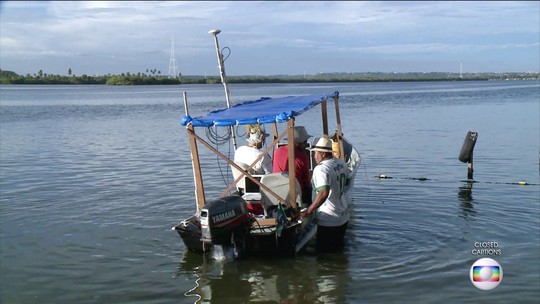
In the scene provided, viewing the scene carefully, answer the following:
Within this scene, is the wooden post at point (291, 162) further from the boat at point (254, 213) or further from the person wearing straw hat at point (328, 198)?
the person wearing straw hat at point (328, 198)

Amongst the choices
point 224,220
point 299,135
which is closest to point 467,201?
point 299,135

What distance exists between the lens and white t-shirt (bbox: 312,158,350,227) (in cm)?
855

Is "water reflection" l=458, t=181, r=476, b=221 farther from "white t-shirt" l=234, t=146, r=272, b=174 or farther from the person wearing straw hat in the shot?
"white t-shirt" l=234, t=146, r=272, b=174

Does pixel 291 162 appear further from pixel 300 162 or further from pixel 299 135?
pixel 300 162

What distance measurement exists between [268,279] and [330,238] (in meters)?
1.28

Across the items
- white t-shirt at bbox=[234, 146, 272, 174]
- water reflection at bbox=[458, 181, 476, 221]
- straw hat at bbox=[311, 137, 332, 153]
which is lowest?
water reflection at bbox=[458, 181, 476, 221]

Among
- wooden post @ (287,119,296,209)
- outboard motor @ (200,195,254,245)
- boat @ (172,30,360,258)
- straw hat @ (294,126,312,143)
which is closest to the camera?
outboard motor @ (200,195,254,245)

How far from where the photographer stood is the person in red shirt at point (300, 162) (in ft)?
32.3

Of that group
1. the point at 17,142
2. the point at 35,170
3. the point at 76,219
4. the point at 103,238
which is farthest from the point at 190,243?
the point at 17,142

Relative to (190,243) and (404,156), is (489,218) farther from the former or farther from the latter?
(404,156)

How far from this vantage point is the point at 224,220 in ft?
28.1

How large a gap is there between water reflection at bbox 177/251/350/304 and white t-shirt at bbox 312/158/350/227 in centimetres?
75

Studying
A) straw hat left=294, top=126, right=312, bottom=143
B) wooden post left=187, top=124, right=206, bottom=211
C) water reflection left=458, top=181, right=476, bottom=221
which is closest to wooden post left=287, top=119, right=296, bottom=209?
straw hat left=294, top=126, right=312, bottom=143

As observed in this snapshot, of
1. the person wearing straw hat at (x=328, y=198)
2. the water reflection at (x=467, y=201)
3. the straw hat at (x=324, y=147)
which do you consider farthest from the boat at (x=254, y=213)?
the water reflection at (x=467, y=201)
